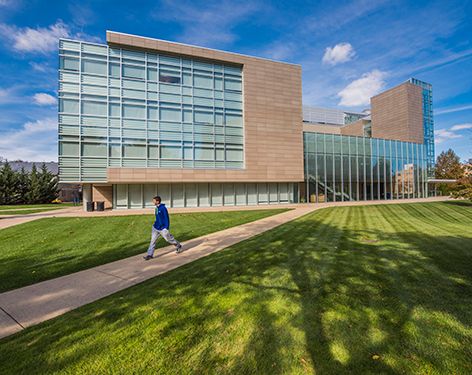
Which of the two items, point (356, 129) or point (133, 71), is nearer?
point (133, 71)

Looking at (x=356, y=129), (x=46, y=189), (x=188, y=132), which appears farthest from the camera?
(x=356, y=129)

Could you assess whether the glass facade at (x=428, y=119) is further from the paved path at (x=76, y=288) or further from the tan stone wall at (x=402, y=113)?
the paved path at (x=76, y=288)

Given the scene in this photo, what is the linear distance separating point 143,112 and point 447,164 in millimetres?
66974

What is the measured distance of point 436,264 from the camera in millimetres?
5359

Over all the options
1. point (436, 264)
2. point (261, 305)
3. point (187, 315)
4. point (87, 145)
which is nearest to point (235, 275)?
point (261, 305)

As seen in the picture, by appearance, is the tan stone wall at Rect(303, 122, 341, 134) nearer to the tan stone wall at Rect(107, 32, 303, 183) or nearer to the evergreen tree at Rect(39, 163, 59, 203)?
the tan stone wall at Rect(107, 32, 303, 183)

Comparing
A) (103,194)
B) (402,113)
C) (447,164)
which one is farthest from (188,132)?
(447,164)

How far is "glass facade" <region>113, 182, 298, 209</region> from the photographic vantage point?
77.8 feet

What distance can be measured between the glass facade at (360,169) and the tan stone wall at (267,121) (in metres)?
3.20

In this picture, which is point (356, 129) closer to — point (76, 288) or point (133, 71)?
point (133, 71)

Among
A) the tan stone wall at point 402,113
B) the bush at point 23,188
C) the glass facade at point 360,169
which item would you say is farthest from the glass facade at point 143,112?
the tan stone wall at point 402,113

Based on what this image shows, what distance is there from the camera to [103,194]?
26203 millimetres

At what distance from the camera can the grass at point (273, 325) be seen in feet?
8.58

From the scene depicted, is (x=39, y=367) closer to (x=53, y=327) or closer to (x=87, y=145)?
(x=53, y=327)
